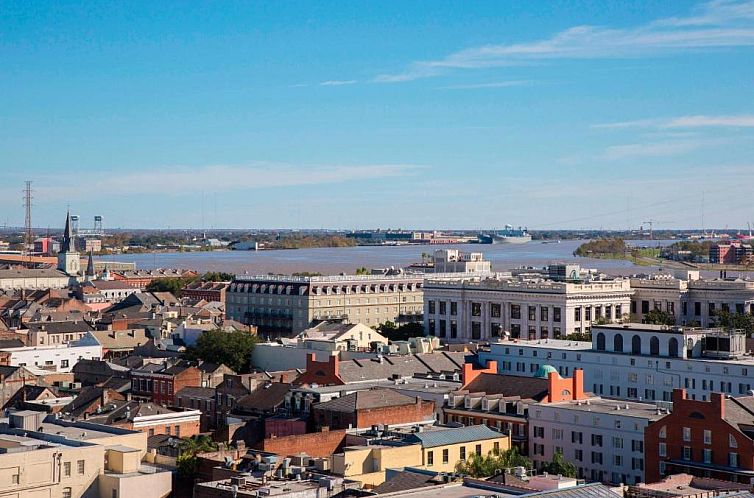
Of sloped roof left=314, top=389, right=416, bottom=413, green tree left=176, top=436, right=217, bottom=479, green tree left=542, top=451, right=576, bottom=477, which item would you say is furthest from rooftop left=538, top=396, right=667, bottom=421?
green tree left=176, top=436, right=217, bottom=479

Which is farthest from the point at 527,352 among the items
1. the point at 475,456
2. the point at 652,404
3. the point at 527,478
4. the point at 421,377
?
the point at 527,478

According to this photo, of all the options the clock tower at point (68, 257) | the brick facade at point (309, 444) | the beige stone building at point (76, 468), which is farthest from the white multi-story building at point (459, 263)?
the beige stone building at point (76, 468)

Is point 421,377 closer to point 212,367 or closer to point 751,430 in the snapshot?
point 212,367

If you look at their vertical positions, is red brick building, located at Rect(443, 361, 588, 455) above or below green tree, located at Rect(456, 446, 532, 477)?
above

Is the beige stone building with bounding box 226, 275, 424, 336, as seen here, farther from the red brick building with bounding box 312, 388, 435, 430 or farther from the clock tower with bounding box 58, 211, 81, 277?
the clock tower with bounding box 58, 211, 81, 277

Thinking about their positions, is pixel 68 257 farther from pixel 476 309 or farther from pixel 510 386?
pixel 510 386

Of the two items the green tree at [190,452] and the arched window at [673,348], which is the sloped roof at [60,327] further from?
the arched window at [673,348]

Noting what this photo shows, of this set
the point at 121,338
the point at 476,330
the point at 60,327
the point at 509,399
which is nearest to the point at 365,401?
the point at 509,399
